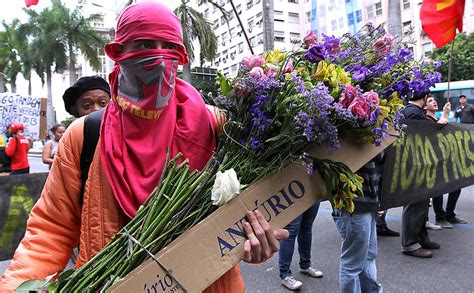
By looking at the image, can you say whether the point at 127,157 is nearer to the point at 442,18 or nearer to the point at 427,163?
the point at 427,163

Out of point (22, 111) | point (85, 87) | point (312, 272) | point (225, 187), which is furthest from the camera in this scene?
point (22, 111)

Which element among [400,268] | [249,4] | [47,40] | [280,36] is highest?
[249,4]

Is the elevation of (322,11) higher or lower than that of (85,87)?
higher

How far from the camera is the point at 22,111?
904 centimetres

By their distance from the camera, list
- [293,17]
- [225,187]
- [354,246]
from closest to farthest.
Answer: [225,187], [354,246], [293,17]

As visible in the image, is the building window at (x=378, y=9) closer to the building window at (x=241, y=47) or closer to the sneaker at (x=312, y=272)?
the building window at (x=241, y=47)

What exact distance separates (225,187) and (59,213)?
65 centimetres

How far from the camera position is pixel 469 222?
5598mm

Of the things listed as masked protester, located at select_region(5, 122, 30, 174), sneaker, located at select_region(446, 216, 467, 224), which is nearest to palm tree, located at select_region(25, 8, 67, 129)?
masked protester, located at select_region(5, 122, 30, 174)

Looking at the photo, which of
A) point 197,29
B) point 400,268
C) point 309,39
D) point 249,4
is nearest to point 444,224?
point 400,268

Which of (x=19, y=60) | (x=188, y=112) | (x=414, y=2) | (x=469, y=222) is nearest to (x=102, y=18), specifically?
(x=19, y=60)

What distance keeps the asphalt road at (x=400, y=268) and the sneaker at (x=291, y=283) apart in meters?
0.07

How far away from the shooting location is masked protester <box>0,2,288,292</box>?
1.37 meters

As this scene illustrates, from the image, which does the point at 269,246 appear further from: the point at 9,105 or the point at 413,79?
the point at 9,105
